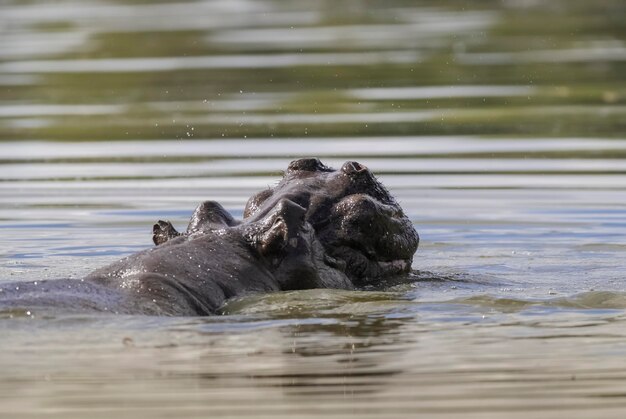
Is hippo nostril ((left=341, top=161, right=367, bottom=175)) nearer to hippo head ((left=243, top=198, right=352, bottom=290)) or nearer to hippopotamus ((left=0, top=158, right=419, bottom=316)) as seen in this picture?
hippopotamus ((left=0, top=158, right=419, bottom=316))

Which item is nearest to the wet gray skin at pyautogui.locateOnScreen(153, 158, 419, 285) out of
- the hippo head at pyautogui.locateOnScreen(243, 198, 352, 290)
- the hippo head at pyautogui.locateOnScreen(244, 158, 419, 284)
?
the hippo head at pyautogui.locateOnScreen(244, 158, 419, 284)

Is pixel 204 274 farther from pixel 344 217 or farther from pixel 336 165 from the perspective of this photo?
pixel 336 165

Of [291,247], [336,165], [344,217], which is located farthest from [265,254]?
[336,165]

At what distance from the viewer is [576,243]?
10.8 meters

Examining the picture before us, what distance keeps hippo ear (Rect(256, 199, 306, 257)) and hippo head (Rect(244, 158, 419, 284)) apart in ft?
0.59

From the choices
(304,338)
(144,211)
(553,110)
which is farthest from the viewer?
(553,110)

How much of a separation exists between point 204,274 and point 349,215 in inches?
39.9

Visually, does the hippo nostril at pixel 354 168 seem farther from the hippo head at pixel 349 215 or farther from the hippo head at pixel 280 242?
the hippo head at pixel 280 242

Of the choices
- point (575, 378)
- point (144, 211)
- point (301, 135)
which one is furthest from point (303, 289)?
point (301, 135)

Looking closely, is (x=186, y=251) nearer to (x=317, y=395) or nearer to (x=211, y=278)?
(x=211, y=278)

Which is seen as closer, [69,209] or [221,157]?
[69,209]

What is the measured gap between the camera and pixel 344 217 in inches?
332

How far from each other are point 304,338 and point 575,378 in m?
1.42

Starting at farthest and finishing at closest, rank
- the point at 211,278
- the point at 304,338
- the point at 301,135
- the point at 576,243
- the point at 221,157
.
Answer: the point at 301,135, the point at 221,157, the point at 576,243, the point at 211,278, the point at 304,338
